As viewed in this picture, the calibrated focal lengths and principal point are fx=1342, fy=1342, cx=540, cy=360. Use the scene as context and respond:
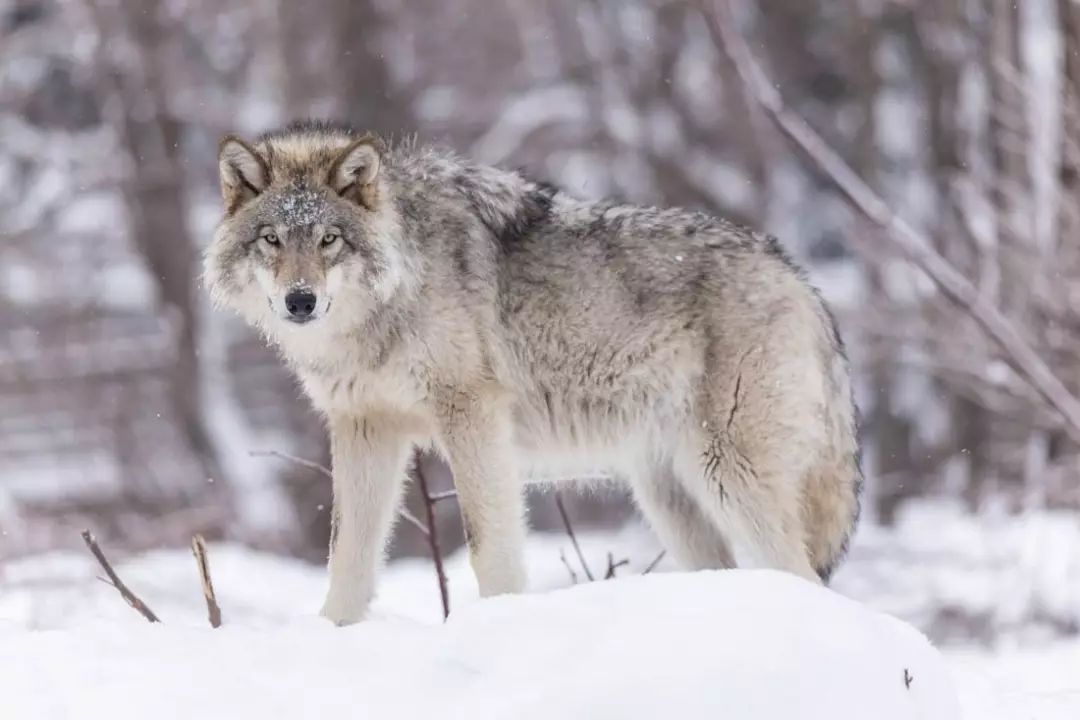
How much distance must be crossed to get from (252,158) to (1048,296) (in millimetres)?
4151

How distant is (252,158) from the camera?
4.61 meters

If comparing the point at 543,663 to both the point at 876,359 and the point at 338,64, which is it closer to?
the point at 876,359

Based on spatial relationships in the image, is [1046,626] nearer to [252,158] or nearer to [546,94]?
[252,158]

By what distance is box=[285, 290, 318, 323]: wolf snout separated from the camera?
4.34m

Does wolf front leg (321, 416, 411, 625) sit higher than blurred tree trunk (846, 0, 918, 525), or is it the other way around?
wolf front leg (321, 416, 411, 625)

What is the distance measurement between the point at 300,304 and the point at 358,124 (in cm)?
1021

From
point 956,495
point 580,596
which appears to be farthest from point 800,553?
point 956,495

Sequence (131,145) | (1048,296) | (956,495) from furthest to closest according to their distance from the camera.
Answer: (131,145), (956,495), (1048,296)

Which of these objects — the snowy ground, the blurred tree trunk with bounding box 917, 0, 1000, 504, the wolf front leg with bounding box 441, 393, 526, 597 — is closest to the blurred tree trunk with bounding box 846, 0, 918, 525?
the blurred tree trunk with bounding box 917, 0, 1000, 504

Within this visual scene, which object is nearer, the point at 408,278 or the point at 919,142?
the point at 408,278

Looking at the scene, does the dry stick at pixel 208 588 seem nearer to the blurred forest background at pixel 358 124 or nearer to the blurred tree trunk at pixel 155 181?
the blurred forest background at pixel 358 124

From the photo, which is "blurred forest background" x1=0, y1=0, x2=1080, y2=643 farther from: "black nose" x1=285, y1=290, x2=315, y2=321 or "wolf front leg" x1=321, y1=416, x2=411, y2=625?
"black nose" x1=285, y1=290, x2=315, y2=321

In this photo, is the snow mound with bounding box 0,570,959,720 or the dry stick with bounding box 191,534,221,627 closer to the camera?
the snow mound with bounding box 0,570,959,720

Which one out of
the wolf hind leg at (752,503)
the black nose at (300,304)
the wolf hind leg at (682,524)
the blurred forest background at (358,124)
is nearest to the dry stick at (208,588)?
the black nose at (300,304)
